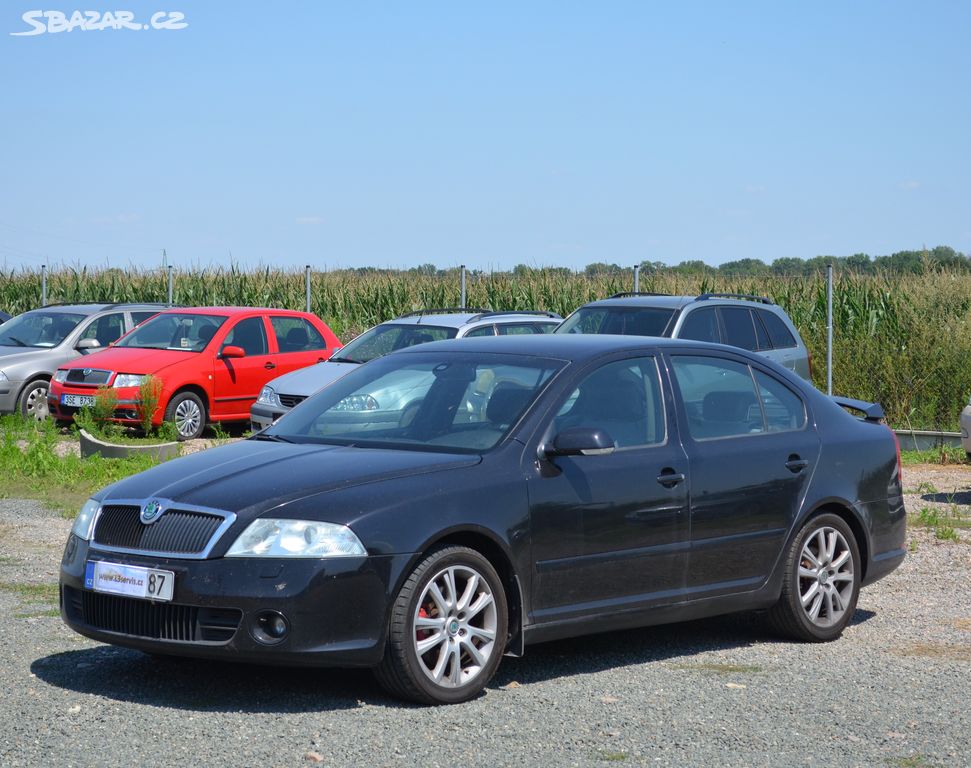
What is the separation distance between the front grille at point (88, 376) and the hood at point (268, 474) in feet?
39.9

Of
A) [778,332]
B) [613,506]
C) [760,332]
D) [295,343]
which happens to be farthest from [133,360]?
[613,506]

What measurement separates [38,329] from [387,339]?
6.41 metres

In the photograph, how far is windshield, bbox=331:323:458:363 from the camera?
18109mm

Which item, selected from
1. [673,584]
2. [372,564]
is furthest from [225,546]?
[673,584]

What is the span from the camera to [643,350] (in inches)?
296

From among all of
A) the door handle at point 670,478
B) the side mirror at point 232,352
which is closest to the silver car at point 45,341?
the side mirror at point 232,352

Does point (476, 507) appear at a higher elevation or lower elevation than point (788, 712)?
higher

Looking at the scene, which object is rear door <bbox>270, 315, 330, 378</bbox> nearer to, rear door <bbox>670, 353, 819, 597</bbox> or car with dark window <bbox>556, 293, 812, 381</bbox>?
car with dark window <bbox>556, 293, 812, 381</bbox>

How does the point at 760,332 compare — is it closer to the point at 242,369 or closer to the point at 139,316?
the point at 242,369

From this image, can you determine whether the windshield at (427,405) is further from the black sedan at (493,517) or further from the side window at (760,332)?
the side window at (760,332)

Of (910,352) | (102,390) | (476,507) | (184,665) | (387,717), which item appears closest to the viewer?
(387,717)

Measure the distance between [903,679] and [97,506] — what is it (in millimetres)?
3776

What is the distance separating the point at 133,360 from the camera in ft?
61.8

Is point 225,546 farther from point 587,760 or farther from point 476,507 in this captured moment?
point 587,760
